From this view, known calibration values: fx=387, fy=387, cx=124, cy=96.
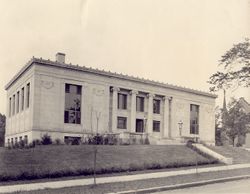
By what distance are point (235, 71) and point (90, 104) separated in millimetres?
26565

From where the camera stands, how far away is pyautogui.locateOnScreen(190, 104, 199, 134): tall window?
5222cm

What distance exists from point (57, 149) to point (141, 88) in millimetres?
21525

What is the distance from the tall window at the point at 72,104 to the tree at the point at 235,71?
2509cm

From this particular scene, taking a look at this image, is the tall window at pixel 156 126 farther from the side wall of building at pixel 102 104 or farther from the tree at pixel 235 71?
the tree at pixel 235 71

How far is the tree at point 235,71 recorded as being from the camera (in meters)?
15.2

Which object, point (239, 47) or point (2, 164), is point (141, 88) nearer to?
point (2, 164)

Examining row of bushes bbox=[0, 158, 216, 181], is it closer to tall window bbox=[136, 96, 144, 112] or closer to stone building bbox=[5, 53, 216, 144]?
stone building bbox=[5, 53, 216, 144]

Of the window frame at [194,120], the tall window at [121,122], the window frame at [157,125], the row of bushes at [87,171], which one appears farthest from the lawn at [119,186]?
the window frame at [194,120]

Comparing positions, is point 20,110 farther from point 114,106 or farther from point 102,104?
point 114,106

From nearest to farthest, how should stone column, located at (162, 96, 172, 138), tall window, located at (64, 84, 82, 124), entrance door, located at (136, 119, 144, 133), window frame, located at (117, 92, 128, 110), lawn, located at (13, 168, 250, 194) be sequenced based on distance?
1. lawn, located at (13, 168, 250, 194)
2. tall window, located at (64, 84, 82, 124)
3. window frame, located at (117, 92, 128, 110)
4. entrance door, located at (136, 119, 144, 133)
5. stone column, located at (162, 96, 172, 138)

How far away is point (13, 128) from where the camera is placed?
44.4 meters

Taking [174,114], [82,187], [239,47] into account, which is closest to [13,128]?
[174,114]

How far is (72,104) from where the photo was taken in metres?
39.5

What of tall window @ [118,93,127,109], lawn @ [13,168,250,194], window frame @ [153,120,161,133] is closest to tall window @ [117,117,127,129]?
tall window @ [118,93,127,109]
